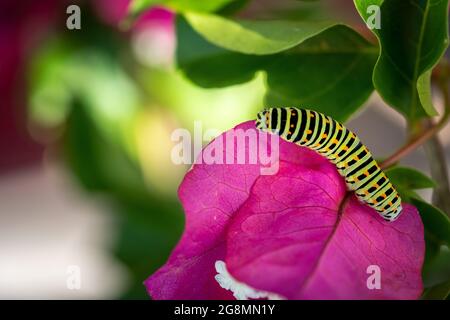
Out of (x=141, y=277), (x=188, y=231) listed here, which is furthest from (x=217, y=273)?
(x=141, y=277)

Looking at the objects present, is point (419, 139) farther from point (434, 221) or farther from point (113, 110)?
point (113, 110)

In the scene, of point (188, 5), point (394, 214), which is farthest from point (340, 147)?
point (188, 5)

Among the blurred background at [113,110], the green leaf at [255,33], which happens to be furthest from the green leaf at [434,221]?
the blurred background at [113,110]

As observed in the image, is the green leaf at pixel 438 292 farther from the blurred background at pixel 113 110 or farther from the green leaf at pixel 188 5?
the blurred background at pixel 113 110

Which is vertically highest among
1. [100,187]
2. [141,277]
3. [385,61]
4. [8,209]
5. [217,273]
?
[385,61]
